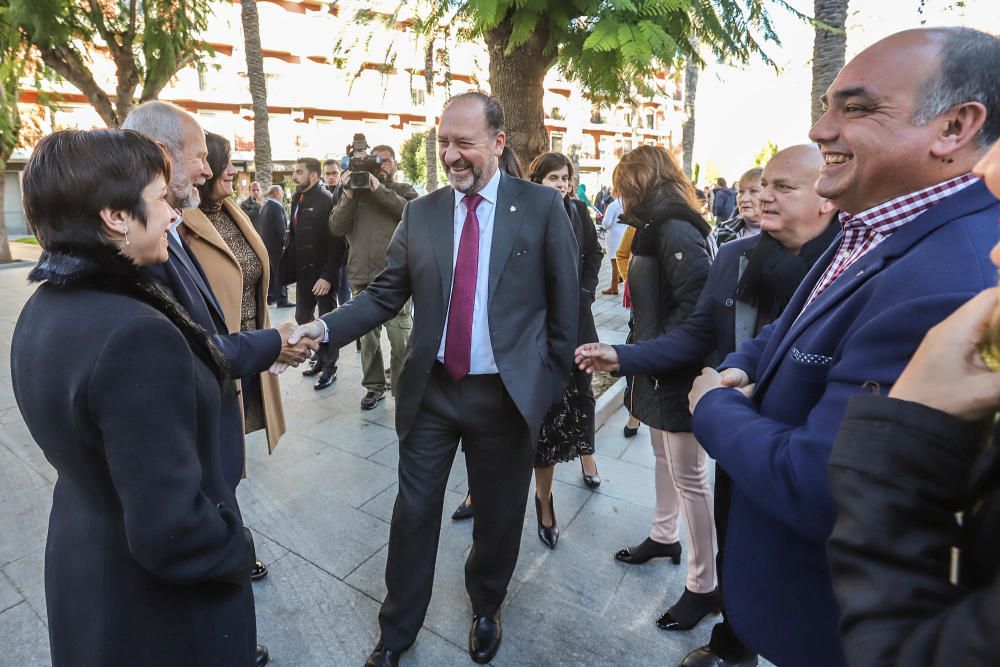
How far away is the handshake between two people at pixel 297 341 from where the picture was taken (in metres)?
2.38

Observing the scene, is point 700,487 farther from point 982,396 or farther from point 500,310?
point 982,396

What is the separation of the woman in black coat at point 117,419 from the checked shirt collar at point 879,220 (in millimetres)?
1504

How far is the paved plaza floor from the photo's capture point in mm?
2412

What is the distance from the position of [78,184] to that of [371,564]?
2.29 m

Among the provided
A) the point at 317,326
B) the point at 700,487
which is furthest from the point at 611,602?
the point at 317,326

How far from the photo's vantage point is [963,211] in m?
1.10

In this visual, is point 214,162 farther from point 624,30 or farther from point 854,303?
point 854,303

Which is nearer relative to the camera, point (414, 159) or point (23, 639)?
point (23, 639)

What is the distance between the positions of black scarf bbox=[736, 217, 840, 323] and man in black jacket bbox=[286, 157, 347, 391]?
4393 mm

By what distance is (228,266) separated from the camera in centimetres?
265

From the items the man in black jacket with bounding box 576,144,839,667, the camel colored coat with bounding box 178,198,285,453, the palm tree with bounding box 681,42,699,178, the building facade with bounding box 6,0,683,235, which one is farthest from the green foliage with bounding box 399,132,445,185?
the man in black jacket with bounding box 576,144,839,667

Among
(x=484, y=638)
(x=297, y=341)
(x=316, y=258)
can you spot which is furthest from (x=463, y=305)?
(x=316, y=258)

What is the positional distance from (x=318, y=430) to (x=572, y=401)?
226 cm

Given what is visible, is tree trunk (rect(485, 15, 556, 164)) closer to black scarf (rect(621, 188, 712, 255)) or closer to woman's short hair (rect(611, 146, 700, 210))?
woman's short hair (rect(611, 146, 700, 210))
